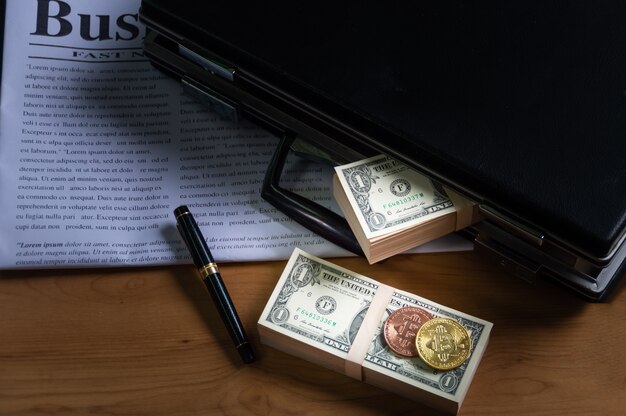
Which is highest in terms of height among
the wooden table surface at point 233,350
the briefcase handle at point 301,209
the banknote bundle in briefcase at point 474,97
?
the banknote bundle in briefcase at point 474,97

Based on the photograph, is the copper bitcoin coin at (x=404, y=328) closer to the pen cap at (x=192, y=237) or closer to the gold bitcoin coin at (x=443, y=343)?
the gold bitcoin coin at (x=443, y=343)

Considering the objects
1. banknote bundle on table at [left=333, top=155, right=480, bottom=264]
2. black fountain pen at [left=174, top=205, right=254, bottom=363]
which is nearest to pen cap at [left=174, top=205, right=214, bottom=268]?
black fountain pen at [left=174, top=205, right=254, bottom=363]

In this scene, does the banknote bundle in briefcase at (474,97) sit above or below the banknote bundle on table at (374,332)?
above

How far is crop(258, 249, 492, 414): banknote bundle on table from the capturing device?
24.3 inches

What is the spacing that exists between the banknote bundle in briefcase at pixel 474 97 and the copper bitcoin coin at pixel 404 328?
8 centimetres

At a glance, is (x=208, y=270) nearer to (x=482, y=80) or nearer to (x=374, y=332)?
(x=374, y=332)

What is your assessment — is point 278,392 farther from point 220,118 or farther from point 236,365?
point 220,118

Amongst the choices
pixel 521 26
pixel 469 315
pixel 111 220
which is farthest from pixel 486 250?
pixel 111 220

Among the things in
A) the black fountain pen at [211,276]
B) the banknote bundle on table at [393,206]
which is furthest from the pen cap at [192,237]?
the banknote bundle on table at [393,206]

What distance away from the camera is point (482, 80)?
0.63 metres

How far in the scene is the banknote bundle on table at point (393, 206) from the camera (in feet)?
2.07

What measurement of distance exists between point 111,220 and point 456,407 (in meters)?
0.33

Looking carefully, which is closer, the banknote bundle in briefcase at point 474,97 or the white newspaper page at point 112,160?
the banknote bundle in briefcase at point 474,97

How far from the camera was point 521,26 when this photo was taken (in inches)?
25.4
